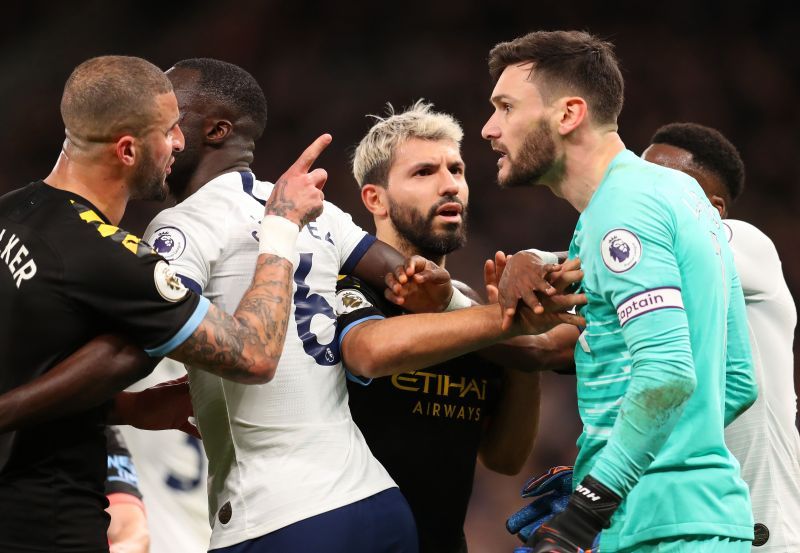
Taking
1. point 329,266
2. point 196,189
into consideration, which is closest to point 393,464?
point 329,266

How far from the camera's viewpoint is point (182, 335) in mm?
2271

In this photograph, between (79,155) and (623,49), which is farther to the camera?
(623,49)

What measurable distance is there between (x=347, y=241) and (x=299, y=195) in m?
0.37

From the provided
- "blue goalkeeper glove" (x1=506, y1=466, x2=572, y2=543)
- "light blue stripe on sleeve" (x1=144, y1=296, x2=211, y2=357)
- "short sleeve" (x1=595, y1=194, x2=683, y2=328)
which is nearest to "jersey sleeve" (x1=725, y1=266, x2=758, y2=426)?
"short sleeve" (x1=595, y1=194, x2=683, y2=328)

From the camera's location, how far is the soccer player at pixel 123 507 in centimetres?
396

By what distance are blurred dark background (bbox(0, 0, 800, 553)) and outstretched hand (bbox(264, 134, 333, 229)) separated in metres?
4.23

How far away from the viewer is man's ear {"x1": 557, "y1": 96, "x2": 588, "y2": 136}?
2582mm

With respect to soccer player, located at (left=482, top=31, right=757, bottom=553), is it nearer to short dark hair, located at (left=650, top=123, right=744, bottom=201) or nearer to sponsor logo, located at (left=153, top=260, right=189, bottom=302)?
sponsor logo, located at (left=153, top=260, right=189, bottom=302)

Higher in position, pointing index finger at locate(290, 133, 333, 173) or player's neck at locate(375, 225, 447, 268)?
pointing index finger at locate(290, 133, 333, 173)

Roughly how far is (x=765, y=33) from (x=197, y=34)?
446cm

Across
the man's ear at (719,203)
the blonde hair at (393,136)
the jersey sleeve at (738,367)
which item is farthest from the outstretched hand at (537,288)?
the man's ear at (719,203)

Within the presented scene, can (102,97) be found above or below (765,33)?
below

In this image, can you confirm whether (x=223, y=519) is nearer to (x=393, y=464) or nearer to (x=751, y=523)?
(x=393, y=464)

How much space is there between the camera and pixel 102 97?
2455mm
